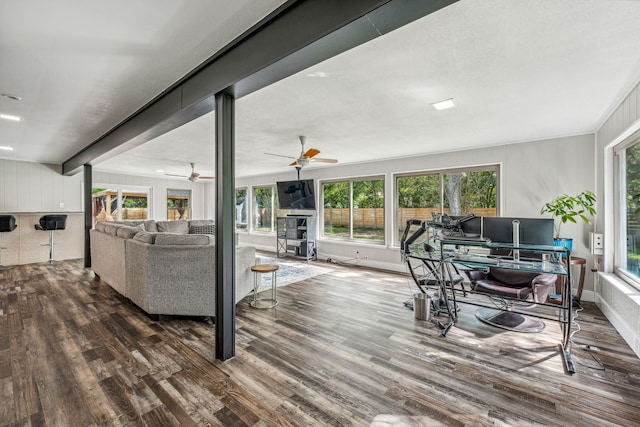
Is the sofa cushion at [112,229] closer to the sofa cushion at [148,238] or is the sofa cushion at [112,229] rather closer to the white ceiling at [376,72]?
the sofa cushion at [148,238]

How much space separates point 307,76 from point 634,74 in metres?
2.70

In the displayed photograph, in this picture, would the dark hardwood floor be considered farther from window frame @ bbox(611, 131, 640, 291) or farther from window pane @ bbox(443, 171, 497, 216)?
window pane @ bbox(443, 171, 497, 216)

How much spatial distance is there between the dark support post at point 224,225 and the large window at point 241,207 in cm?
738

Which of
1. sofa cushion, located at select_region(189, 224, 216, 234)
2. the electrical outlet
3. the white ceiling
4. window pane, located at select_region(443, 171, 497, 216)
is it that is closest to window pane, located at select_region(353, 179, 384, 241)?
window pane, located at select_region(443, 171, 497, 216)

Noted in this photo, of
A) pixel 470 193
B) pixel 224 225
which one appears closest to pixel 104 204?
pixel 224 225

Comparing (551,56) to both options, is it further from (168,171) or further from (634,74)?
(168,171)

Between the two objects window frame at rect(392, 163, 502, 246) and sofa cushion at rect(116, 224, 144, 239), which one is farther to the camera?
window frame at rect(392, 163, 502, 246)

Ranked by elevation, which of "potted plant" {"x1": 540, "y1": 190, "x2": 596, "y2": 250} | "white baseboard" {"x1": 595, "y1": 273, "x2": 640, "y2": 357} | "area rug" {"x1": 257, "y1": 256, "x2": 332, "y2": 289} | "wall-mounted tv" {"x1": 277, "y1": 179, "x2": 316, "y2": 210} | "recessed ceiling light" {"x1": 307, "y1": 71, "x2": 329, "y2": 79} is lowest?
"area rug" {"x1": 257, "y1": 256, "x2": 332, "y2": 289}

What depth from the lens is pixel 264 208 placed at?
9180mm

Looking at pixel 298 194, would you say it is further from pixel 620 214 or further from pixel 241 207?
pixel 620 214

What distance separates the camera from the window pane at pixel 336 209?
717 cm

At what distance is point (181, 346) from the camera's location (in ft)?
8.77

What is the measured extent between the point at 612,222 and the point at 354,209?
4.50 metres

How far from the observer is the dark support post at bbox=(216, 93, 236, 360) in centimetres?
236
